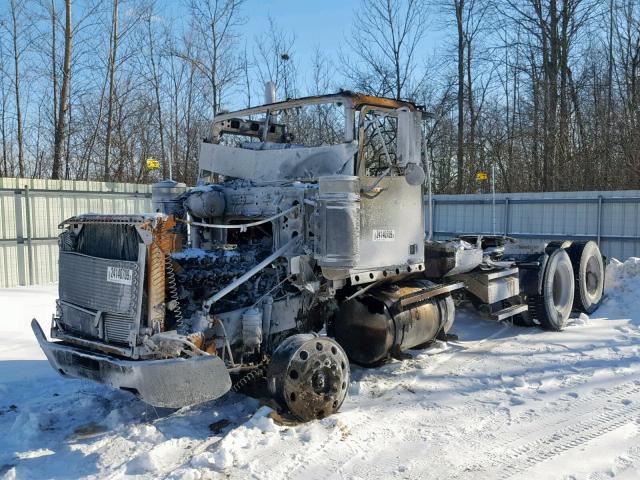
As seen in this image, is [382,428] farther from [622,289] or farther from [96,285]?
[622,289]

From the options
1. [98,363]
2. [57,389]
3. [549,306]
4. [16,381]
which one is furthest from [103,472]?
[549,306]

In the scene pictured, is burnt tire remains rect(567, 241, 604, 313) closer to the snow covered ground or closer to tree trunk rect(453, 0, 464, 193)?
the snow covered ground

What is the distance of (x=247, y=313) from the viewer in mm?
4570

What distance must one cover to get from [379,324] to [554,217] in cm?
1109

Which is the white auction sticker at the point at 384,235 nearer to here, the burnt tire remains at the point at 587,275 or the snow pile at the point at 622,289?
the burnt tire remains at the point at 587,275

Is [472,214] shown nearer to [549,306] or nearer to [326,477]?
[549,306]

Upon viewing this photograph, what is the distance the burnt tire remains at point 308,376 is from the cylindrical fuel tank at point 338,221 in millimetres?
685

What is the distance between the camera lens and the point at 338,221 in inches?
181

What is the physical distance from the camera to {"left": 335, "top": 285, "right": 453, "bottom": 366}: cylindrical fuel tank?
18.1ft

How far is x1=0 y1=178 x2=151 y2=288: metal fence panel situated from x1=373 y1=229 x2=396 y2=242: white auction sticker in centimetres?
990

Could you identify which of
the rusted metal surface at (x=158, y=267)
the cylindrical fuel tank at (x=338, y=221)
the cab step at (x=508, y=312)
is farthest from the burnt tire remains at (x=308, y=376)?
the cab step at (x=508, y=312)

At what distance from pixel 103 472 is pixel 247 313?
58.9 inches

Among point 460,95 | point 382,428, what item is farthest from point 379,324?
point 460,95

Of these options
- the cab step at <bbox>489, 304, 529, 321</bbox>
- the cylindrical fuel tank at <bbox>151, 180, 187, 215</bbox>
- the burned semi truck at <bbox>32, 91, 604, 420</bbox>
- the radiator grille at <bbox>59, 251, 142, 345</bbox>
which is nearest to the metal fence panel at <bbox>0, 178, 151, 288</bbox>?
the burned semi truck at <bbox>32, 91, 604, 420</bbox>
